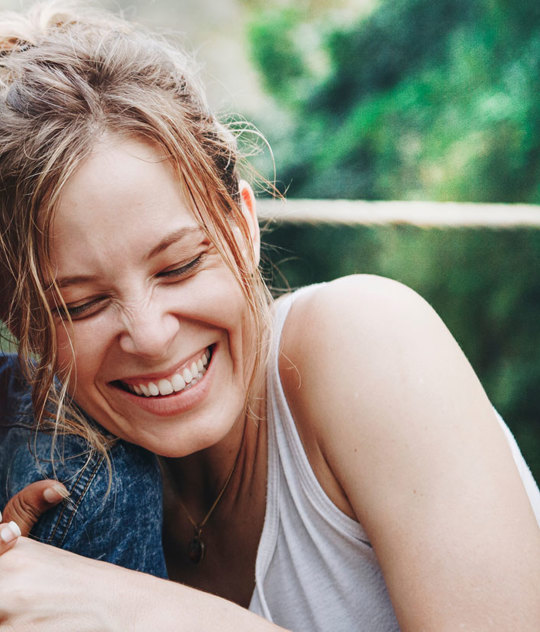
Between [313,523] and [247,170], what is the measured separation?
2.82ft

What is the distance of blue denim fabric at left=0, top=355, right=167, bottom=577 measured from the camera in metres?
1.54

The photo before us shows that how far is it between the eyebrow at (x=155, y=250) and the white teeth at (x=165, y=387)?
264mm

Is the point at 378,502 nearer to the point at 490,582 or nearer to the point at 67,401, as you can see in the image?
the point at 490,582

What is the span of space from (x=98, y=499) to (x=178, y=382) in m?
0.33

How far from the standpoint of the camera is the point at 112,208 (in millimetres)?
1285

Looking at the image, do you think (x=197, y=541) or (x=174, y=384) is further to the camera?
(x=197, y=541)

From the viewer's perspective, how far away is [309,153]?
3.47 metres

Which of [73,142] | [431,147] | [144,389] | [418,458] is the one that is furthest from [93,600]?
[431,147]

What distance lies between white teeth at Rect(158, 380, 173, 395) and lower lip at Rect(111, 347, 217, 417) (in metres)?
0.01

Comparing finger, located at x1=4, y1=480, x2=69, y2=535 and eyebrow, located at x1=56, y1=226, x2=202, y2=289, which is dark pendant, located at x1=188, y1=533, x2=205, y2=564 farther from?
eyebrow, located at x1=56, y1=226, x2=202, y2=289

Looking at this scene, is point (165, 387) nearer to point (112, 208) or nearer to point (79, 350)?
point (79, 350)

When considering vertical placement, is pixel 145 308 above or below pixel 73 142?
below

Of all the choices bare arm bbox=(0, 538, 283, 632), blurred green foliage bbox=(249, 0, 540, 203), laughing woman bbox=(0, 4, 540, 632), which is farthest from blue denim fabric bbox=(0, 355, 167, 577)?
blurred green foliage bbox=(249, 0, 540, 203)

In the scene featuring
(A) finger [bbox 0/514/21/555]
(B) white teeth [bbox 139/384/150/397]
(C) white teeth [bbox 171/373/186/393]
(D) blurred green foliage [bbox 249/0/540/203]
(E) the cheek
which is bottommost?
(A) finger [bbox 0/514/21/555]
